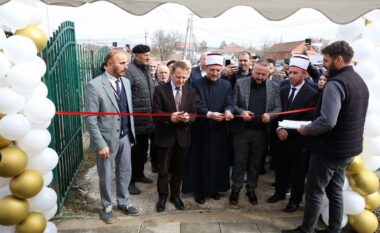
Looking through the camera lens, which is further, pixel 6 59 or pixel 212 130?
pixel 212 130

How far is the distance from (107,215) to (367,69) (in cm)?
331

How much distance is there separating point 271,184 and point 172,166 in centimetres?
187

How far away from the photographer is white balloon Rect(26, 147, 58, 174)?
9.60ft

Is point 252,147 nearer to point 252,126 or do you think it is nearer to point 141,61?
point 252,126

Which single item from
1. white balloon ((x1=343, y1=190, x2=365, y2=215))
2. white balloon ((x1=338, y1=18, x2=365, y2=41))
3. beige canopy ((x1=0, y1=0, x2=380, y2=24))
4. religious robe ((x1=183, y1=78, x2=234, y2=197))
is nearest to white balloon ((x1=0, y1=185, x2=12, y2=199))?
beige canopy ((x1=0, y1=0, x2=380, y2=24))

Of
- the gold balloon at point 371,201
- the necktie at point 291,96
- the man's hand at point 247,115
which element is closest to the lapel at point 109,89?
the man's hand at point 247,115

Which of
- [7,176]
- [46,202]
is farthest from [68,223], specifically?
[7,176]

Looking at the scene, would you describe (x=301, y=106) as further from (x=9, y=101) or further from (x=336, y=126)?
(x=9, y=101)

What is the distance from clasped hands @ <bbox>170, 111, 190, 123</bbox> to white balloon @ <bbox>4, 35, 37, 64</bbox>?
5.12 feet

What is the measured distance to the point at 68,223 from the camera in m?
3.78

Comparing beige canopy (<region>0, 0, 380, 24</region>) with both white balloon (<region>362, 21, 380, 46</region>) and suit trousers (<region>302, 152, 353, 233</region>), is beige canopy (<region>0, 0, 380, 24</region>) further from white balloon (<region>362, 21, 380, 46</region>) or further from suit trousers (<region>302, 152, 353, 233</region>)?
suit trousers (<region>302, 152, 353, 233</region>)

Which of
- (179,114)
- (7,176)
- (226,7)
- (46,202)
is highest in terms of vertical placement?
(226,7)

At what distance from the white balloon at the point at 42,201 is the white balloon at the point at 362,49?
342cm

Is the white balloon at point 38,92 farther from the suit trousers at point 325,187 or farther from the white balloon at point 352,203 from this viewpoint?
the white balloon at point 352,203
